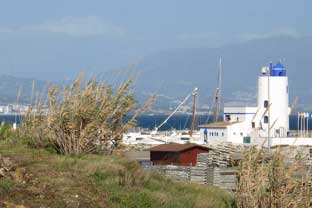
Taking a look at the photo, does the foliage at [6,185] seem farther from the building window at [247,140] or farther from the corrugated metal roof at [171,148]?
the building window at [247,140]

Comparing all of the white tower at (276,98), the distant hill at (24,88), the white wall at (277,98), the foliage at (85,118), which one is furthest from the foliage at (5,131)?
the white wall at (277,98)

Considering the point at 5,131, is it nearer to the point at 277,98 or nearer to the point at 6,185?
the point at 6,185

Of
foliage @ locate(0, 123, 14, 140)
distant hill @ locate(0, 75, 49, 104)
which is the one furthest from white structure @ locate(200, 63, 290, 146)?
foliage @ locate(0, 123, 14, 140)

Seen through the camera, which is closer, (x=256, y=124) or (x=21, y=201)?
(x=21, y=201)

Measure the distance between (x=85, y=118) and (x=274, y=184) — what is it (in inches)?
209

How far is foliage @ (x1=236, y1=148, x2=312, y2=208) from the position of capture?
15109mm

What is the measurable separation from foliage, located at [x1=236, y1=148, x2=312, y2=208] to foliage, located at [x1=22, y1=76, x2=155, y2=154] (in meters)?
4.44

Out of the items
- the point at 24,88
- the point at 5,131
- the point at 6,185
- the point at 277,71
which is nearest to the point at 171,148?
the point at 24,88

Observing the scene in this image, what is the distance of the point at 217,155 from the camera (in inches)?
1161

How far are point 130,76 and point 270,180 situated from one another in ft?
18.5

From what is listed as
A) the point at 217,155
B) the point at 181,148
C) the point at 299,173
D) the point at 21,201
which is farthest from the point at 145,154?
the point at 21,201

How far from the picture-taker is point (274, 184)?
15.2 m

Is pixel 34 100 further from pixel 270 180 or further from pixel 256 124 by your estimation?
pixel 256 124

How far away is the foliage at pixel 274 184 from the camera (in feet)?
49.6
